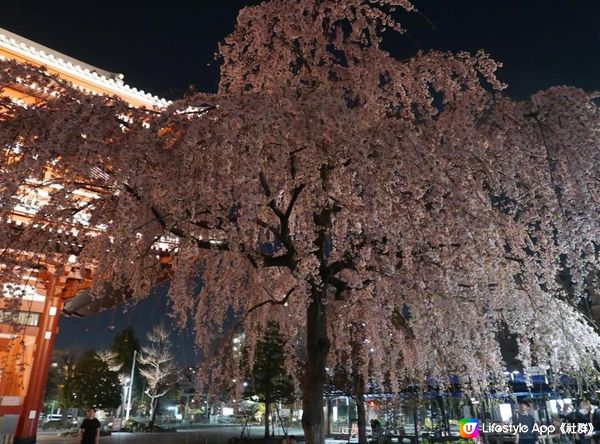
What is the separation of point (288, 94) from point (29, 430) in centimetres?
1152

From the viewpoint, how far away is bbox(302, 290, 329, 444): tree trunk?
562 centimetres

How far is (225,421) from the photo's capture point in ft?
158

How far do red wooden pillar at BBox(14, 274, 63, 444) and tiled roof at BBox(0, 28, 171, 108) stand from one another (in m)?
6.38

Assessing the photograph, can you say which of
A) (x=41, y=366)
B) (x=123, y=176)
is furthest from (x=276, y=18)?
(x=41, y=366)

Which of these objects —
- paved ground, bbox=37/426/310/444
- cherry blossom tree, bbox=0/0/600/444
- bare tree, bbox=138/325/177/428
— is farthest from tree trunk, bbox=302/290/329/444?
bare tree, bbox=138/325/177/428

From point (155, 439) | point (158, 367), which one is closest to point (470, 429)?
point (155, 439)

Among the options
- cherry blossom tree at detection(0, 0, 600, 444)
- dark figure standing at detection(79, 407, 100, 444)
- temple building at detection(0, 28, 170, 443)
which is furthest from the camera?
temple building at detection(0, 28, 170, 443)

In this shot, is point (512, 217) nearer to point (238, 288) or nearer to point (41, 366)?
point (238, 288)

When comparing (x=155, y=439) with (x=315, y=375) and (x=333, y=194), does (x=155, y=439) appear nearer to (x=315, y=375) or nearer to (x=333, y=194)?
(x=315, y=375)

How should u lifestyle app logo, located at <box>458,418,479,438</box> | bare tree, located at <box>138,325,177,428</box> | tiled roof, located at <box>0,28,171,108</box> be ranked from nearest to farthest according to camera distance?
u lifestyle app logo, located at <box>458,418,479,438</box> → tiled roof, located at <box>0,28,171,108</box> → bare tree, located at <box>138,325,177,428</box>

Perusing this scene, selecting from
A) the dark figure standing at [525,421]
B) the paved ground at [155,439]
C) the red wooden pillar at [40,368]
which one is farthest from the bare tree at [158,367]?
the dark figure standing at [525,421]

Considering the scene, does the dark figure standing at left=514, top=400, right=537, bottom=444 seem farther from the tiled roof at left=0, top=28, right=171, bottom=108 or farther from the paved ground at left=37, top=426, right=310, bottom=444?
the paved ground at left=37, top=426, right=310, bottom=444

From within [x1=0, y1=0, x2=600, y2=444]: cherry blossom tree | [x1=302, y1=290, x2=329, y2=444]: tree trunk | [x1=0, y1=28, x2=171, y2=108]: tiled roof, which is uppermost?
[x1=0, y1=28, x2=171, y2=108]: tiled roof

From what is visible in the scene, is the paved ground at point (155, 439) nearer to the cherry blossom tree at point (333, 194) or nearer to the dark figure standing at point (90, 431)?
the dark figure standing at point (90, 431)
